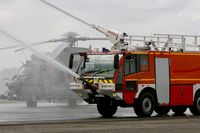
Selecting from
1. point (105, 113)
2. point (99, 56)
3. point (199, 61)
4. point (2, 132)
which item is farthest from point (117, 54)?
point (2, 132)

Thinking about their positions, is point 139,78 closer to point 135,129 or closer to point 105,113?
point 105,113

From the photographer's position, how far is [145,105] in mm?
21469

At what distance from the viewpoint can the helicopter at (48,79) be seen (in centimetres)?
3438

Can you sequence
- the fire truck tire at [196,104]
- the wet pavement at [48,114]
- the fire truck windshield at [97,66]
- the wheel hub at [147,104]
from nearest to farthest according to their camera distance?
1. the fire truck windshield at [97,66]
2. the wet pavement at [48,114]
3. the wheel hub at [147,104]
4. the fire truck tire at [196,104]

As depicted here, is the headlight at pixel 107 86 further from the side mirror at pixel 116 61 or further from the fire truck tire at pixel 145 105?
the fire truck tire at pixel 145 105

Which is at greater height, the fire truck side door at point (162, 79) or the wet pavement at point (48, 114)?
the fire truck side door at point (162, 79)

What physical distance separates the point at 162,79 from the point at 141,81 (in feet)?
3.47

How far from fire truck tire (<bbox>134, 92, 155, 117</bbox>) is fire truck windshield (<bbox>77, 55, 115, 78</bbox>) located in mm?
1626

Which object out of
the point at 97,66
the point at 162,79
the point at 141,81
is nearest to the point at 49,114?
the point at 97,66

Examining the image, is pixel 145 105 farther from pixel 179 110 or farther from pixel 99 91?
pixel 179 110

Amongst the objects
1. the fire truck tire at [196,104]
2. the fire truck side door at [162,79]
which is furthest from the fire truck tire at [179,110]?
the fire truck side door at [162,79]

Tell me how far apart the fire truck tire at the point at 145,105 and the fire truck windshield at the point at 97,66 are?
1.63 metres

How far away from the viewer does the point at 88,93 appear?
2114 centimetres

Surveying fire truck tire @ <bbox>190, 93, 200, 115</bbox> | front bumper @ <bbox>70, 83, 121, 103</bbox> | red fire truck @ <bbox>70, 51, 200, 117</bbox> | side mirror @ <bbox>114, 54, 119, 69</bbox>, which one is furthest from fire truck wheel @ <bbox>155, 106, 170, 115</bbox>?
side mirror @ <bbox>114, 54, 119, 69</bbox>
